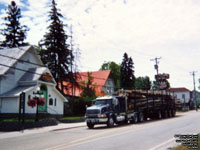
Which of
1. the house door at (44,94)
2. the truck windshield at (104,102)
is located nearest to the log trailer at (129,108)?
the truck windshield at (104,102)

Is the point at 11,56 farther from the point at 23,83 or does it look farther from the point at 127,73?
the point at 127,73

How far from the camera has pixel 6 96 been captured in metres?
27.5

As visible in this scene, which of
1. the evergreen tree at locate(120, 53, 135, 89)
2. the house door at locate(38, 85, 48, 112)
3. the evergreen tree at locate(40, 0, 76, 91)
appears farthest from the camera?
the evergreen tree at locate(120, 53, 135, 89)

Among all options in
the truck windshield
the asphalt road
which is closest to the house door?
the truck windshield

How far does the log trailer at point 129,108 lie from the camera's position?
64.2ft

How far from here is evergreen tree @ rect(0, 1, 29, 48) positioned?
51438 mm

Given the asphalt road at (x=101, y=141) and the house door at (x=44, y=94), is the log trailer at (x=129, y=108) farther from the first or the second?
the house door at (x=44, y=94)

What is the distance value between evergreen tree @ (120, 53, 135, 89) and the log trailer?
30348 millimetres

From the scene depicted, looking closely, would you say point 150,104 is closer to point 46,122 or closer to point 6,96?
point 46,122

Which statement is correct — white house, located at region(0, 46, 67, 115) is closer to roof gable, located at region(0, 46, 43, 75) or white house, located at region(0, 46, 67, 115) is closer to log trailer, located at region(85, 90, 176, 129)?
roof gable, located at region(0, 46, 43, 75)

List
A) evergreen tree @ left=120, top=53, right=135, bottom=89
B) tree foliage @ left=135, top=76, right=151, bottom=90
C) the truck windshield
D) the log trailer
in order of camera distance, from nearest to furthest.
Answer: the log trailer, the truck windshield, evergreen tree @ left=120, top=53, right=135, bottom=89, tree foliage @ left=135, top=76, right=151, bottom=90

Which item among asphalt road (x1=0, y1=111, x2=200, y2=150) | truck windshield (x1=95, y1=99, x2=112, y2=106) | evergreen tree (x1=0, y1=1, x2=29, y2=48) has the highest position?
evergreen tree (x1=0, y1=1, x2=29, y2=48)

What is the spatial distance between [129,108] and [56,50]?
18738mm

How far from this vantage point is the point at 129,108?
23.6 m
